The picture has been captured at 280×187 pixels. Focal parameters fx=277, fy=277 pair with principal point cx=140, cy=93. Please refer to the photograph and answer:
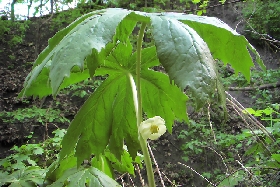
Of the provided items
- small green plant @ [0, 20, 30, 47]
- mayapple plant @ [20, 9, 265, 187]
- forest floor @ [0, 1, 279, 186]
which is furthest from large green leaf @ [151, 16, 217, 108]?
small green plant @ [0, 20, 30, 47]

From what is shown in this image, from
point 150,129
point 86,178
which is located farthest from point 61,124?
point 150,129

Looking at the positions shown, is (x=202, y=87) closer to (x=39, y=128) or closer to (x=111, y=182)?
(x=111, y=182)

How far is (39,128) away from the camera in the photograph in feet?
12.6

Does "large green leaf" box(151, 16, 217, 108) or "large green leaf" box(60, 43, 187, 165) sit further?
"large green leaf" box(60, 43, 187, 165)

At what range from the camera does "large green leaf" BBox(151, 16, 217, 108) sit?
11.8 inches

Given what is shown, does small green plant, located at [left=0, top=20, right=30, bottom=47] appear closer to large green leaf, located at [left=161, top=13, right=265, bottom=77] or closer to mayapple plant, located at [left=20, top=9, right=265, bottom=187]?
mayapple plant, located at [left=20, top=9, right=265, bottom=187]

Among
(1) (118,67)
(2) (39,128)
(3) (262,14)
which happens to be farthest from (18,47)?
(1) (118,67)

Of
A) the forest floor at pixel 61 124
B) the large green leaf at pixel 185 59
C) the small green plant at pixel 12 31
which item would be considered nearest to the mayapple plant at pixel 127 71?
the large green leaf at pixel 185 59

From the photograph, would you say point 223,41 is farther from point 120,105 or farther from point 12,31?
point 12,31

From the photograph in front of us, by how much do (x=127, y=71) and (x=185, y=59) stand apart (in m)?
0.24

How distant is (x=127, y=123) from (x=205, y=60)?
259 millimetres

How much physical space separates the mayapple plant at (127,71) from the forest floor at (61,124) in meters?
1.81

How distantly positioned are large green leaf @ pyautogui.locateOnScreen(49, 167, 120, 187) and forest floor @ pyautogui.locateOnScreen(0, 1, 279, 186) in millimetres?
1801

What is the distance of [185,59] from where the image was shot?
316 millimetres
